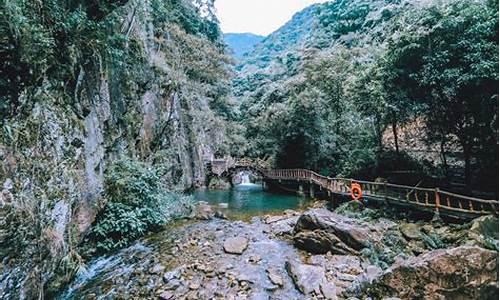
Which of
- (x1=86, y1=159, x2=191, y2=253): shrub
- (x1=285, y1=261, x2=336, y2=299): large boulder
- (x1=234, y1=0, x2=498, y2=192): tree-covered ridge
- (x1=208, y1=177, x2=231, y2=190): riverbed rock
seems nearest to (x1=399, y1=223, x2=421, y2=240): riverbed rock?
(x1=285, y1=261, x2=336, y2=299): large boulder

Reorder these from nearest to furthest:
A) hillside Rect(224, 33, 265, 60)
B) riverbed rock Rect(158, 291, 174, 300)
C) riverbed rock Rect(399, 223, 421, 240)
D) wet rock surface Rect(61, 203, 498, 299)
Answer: wet rock surface Rect(61, 203, 498, 299)
riverbed rock Rect(158, 291, 174, 300)
riverbed rock Rect(399, 223, 421, 240)
hillside Rect(224, 33, 265, 60)

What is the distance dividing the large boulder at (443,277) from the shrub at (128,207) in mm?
6466

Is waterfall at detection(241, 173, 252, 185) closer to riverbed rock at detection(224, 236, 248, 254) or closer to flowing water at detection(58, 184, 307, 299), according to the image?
flowing water at detection(58, 184, 307, 299)

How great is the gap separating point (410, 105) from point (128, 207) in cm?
1070

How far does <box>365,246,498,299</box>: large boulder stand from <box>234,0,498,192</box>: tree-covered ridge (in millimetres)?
4256

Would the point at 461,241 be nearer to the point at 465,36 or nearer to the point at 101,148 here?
the point at 465,36

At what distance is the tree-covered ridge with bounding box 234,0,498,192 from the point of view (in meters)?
8.93

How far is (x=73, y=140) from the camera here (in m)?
6.70

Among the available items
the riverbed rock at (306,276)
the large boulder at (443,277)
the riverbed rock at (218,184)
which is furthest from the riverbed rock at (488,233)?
the riverbed rock at (218,184)

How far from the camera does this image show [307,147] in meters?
19.7

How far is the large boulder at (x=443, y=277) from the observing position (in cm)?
384

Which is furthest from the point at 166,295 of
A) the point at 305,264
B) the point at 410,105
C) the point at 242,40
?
the point at 242,40

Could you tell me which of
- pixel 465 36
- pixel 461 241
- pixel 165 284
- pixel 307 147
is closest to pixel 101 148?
pixel 165 284

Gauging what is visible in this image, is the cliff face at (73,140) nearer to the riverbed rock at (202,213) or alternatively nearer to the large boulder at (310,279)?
the riverbed rock at (202,213)
